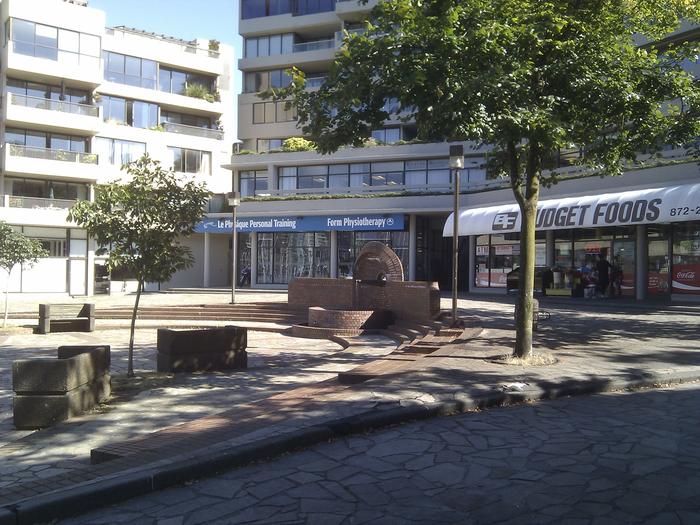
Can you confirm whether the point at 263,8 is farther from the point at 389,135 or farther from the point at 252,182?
the point at 389,135

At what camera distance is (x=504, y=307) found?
20.6 meters

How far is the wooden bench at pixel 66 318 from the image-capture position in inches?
719

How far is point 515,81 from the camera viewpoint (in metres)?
8.93

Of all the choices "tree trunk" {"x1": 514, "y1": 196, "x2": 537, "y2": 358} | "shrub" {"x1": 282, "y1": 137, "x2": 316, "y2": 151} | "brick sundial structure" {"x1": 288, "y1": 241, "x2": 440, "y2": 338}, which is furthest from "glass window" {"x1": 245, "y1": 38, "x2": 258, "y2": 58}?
"tree trunk" {"x1": 514, "y1": 196, "x2": 537, "y2": 358}

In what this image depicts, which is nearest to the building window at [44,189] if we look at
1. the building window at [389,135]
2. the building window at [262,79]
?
the building window at [262,79]

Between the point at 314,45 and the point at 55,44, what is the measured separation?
1568 cm

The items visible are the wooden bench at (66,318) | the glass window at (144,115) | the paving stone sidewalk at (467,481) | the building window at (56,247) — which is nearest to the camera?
the paving stone sidewalk at (467,481)

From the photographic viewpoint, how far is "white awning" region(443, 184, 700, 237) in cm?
1904

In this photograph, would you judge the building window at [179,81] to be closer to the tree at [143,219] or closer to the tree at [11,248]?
the tree at [11,248]

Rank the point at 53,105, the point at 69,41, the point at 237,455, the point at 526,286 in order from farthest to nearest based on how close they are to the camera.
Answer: the point at 69,41
the point at 53,105
the point at 526,286
the point at 237,455

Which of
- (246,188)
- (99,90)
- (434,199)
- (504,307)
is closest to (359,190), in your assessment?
(434,199)

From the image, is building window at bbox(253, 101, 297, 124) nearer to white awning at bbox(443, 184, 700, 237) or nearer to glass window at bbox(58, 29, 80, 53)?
glass window at bbox(58, 29, 80, 53)

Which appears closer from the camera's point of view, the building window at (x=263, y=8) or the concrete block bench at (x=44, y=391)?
the concrete block bench at (x=44, y=391)

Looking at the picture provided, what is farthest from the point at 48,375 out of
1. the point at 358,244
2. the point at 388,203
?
the point at 358,244
